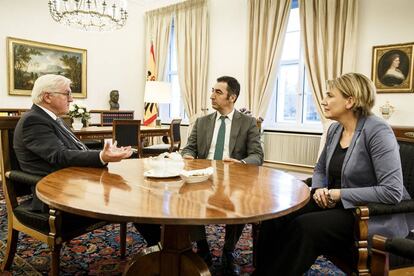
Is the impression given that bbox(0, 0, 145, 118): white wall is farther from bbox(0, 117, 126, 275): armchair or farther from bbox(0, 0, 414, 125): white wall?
bbox(0, 117, 126, 275): armchair

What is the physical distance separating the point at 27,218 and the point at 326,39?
446 cm

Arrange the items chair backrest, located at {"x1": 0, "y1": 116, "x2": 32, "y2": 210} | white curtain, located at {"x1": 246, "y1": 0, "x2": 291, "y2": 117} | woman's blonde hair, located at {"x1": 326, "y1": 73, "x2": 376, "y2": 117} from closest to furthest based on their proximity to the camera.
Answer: woman's blonde hair, located at {"x1": 326, "y1": 73, "x2": 376, "y2": 117} < chair backrest, located at {"x1": 0, "y1": 116, "x2": 32, "y2": 210} < white curtain, located at {"x1": 246, "y1": 0, "x2": 291, "y2": 117}

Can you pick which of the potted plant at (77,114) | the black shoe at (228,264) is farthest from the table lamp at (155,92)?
the black shoe at (228,264)

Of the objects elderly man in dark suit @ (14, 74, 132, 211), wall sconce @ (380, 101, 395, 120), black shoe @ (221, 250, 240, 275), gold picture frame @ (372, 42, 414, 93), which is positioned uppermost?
gold picture frame @ (372, 42, 414, 93)

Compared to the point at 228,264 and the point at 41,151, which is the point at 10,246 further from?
the point at 228,264

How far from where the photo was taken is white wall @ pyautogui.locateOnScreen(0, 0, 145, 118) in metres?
5.79

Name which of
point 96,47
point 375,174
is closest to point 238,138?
point 375,174

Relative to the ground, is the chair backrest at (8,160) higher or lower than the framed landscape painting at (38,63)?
lower

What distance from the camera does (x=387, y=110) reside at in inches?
173

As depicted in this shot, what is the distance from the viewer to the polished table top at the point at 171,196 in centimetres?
103

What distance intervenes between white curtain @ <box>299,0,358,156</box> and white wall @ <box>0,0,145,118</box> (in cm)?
386

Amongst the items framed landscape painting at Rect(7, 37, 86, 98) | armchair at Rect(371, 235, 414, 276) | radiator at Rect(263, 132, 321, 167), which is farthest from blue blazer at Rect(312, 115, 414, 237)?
framed landscape painting at Rect(7, 37, 86, 98)

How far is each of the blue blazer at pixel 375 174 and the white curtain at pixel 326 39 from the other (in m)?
3.32

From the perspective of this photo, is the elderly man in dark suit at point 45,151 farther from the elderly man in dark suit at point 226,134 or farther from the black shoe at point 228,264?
the black shoe at point 228,264
